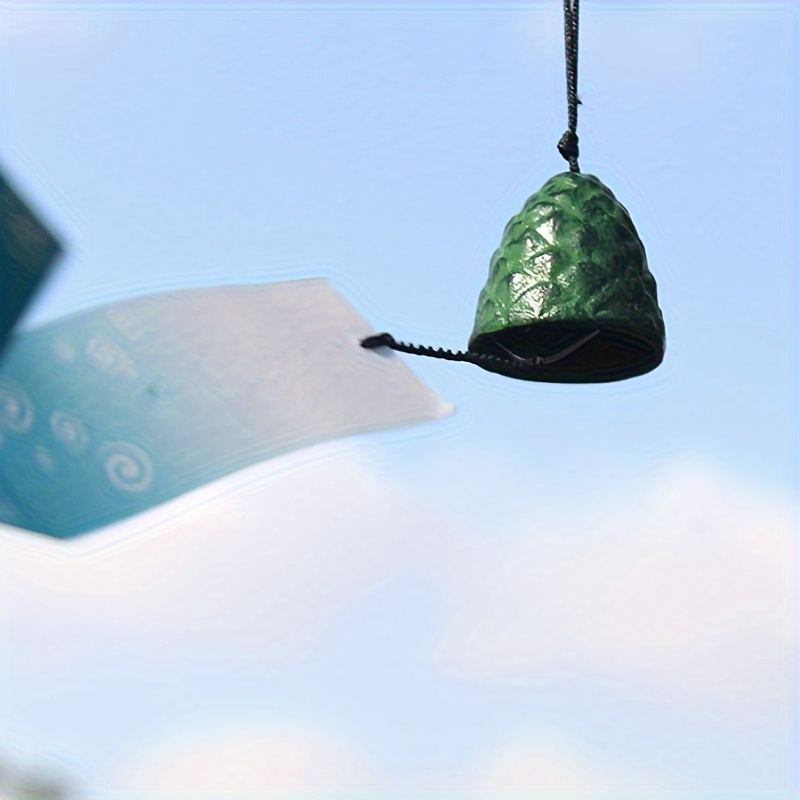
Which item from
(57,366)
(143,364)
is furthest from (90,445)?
(143,364)

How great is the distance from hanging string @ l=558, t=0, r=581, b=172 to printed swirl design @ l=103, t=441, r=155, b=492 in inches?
99.2

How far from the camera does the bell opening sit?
4.88 metres

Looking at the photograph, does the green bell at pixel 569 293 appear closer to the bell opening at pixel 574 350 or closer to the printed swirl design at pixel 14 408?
the bell opening at pixel 574 350

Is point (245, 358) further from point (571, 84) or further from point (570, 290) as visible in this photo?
point (571, 84)

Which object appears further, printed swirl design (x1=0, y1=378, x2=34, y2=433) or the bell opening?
the bell opening

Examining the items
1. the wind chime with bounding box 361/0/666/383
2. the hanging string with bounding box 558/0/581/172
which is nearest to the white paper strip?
the wind chime with bounding box 361/0/666/383

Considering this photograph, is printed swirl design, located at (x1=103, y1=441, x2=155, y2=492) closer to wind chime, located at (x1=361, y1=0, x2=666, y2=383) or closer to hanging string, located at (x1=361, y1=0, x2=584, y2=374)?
hanging string, located at (x1=361, y1=0, x2=584, y2=374)

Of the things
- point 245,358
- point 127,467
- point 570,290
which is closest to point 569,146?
point 570,290

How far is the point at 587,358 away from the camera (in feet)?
16.6

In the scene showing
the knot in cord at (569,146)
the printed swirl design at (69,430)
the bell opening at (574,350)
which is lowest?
the printed swirl design at (69,430)

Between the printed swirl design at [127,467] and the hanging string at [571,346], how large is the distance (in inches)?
50.0

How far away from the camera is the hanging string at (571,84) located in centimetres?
460

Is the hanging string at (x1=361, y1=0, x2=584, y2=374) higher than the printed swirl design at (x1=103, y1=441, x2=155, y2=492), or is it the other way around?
the hanging string at (x1=361, y1=0, x2=584, y2=374)

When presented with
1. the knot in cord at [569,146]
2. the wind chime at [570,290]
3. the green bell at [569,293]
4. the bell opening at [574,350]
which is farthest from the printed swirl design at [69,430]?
the knot in cord at [569,146]
